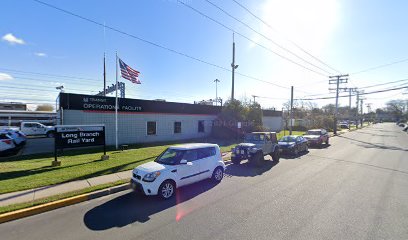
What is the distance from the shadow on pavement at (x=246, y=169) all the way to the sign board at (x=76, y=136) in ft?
23.0

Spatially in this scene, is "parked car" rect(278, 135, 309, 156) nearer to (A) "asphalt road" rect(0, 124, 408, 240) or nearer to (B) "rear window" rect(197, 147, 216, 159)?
(A) "asphalt road" rect(0, 124, 408, 240)

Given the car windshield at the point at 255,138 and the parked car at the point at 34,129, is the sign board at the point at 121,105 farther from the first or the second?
the parked car at the point at 34,129

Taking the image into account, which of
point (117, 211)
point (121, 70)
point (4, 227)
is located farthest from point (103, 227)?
point (121, 70)

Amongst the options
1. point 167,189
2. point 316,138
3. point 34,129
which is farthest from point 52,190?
point 34,129

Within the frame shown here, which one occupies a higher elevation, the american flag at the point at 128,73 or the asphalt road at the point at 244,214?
the american flag at the point at 128,73

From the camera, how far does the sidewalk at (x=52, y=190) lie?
6113 millimetres

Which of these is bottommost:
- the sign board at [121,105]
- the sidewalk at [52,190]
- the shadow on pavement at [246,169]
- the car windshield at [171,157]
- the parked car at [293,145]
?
the shadow on pavement at [246,169]

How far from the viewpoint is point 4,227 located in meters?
4.89

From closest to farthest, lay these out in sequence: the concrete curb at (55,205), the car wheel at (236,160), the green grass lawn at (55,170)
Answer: the concrete curb at (55,205), the green grass lawn at (55,170), the car wheel at (236,160)

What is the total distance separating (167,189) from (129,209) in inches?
49.0

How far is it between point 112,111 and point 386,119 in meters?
171

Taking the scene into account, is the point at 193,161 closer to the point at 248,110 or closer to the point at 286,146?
the point at 286,146

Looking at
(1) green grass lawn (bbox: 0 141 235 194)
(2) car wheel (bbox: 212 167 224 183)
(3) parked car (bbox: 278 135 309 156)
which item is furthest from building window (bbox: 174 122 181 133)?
(2) car wheel (bbox: 212 167 224 183)

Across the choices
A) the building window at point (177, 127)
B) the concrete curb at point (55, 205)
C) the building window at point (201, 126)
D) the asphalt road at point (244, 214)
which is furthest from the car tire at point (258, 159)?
the building window at point (201, 126)
